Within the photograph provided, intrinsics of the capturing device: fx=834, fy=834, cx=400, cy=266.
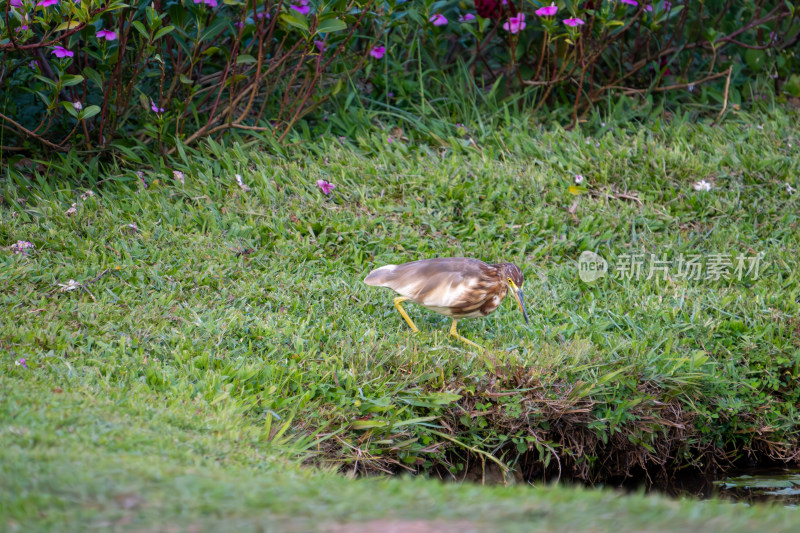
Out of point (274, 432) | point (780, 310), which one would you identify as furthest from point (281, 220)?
point (780, 310)

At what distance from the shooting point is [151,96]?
286 inches

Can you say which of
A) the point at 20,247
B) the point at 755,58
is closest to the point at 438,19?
the point at 755,58

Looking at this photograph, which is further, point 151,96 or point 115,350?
point 151,96

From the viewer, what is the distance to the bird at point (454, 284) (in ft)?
15.5

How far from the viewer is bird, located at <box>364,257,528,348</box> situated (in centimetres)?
472

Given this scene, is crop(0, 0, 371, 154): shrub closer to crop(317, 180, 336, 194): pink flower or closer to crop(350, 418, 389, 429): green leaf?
crop(317, 180, 336, 194): pink flower

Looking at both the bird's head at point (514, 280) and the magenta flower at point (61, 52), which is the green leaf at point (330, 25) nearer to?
the magenta flower at point (61, 52)

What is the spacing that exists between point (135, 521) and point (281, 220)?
12.7 ft

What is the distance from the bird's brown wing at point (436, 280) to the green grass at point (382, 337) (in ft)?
0.91

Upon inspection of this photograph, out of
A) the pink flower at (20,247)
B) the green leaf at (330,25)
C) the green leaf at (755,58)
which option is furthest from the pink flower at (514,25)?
the pink flower at (20,247)

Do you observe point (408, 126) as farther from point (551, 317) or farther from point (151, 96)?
point (551, 317)

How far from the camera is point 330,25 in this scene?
635 cm

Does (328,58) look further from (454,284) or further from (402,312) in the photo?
(454,284)

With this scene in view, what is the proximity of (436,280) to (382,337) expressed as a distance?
50 centimetres
